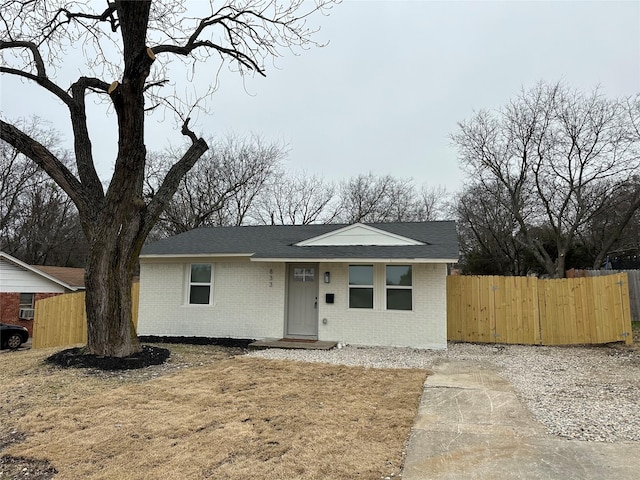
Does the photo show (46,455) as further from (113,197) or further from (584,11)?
(584,11)

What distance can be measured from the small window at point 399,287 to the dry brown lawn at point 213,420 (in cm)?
309

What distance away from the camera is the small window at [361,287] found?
10.4 m

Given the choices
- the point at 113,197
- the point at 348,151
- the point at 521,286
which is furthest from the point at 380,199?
the point at 113,197

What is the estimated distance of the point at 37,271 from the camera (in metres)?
19.5

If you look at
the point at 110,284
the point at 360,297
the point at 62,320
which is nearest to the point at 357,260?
the point at 360,297

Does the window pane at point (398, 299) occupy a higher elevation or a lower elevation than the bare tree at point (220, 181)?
lower

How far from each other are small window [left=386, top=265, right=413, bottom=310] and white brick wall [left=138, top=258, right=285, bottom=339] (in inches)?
113

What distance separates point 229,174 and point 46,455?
2543 cm

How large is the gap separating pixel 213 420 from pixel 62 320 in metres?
10.7

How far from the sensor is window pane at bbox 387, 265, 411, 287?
10.2 m

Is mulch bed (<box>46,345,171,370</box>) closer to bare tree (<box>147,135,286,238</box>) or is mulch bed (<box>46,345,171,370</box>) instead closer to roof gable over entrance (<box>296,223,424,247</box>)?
roof gable over entrance (<box>296,223,424,247</box>)

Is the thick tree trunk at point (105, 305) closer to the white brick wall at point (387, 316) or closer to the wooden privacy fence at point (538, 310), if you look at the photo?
the white brick wall at point (387, 316)

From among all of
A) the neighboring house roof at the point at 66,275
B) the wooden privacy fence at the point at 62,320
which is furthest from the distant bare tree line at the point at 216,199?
the wooden privacy fence at the point at 62,320

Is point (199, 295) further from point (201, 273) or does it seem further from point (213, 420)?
point (213, 420)
